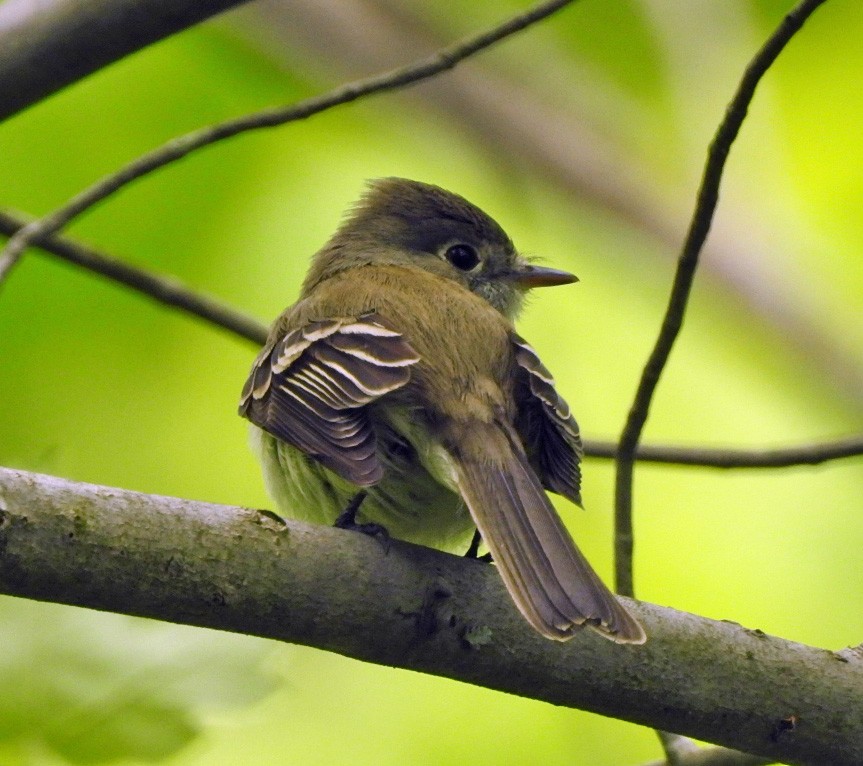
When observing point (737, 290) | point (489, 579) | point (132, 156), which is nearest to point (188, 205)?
point (132, 156)

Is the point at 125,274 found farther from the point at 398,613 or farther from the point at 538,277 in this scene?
the point at 398,613

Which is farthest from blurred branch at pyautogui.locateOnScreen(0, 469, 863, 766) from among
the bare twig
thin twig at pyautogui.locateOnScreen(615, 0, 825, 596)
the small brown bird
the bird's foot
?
the bare twig

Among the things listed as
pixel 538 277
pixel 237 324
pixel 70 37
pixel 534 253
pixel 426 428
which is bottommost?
pixel 426 428

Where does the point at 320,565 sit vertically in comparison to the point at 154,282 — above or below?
below

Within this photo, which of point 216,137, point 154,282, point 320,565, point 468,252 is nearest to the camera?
point 320,565

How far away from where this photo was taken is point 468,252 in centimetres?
502

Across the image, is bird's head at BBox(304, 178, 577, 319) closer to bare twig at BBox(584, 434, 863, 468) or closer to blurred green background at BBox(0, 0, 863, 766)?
blurred green background at BBox(0, 0, 863, 766)

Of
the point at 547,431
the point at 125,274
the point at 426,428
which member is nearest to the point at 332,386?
the point at 426,428

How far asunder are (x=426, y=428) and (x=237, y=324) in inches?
43.8

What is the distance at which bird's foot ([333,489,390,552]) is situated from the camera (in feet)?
9.79

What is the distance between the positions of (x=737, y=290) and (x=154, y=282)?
2.41m

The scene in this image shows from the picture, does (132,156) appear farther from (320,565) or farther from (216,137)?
(320,565)

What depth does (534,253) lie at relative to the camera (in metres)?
5.50

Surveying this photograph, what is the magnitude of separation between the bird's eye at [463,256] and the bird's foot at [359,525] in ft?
5.15
